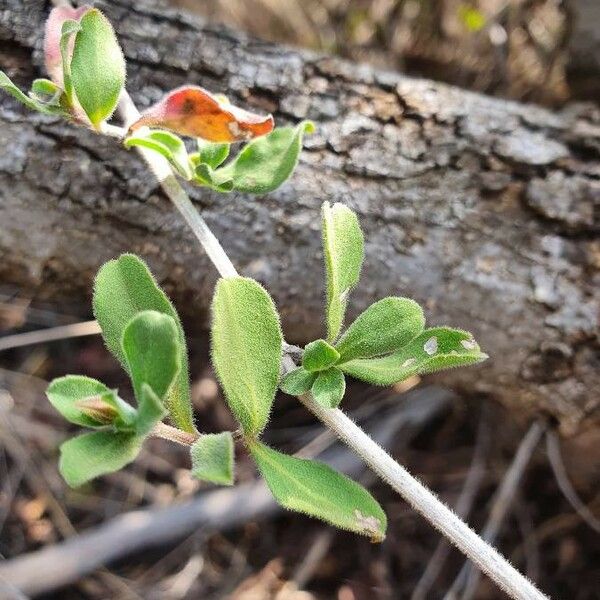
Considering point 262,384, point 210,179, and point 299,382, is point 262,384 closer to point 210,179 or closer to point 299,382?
point 299,382

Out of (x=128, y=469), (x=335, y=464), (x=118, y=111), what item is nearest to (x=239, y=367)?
(x=118, y=111)

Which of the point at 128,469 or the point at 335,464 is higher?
the point at 335,464

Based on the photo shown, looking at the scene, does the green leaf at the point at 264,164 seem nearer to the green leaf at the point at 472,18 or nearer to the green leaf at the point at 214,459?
the green leaf at the point at 214,459

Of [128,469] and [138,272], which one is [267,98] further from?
[128,469]

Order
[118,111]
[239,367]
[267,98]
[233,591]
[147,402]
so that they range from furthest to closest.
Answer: [233,591], [267,98], [118,111], [239,367], [147,402]

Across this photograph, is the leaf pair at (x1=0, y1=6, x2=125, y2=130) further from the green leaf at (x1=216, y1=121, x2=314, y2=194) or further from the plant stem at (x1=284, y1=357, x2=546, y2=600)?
the plant stem at (x1=284, y1=357, x2=546, y2=600)

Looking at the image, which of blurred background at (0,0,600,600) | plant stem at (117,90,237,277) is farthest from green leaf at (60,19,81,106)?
blurred background at (0,0,600,600)
